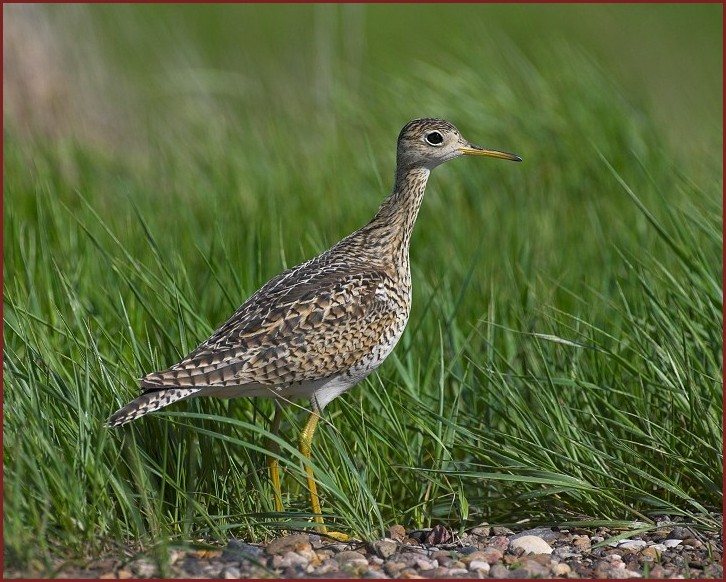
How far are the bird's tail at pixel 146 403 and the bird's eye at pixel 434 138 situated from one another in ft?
6.50

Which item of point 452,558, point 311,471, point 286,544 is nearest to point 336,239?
point 311,471

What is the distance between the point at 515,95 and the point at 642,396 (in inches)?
193

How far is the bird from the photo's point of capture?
207 inches

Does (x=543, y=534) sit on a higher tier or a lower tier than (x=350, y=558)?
lower

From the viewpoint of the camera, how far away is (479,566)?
195 inches

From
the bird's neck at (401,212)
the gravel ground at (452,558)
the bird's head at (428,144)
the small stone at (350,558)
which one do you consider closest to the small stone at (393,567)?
the gravel ground at (452,558)

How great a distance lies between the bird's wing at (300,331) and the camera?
5.39 metres

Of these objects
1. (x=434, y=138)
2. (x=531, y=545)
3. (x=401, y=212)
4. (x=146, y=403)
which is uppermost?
(x=434, y=138)

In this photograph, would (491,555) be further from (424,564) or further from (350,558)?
(350,558)

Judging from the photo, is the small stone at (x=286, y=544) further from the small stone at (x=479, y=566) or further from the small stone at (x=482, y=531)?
the small stone at (x=482, y=531)

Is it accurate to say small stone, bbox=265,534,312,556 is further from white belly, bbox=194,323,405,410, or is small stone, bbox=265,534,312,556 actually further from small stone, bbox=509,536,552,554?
small stone, bbox=509,536,552,554

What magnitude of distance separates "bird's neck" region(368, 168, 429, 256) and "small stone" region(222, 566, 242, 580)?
81.5 inches

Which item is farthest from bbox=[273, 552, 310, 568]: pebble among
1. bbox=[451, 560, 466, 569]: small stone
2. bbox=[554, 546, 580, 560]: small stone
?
bbox=[554, 546, 580, 560]: small stone

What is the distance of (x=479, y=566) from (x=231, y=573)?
103 cm
